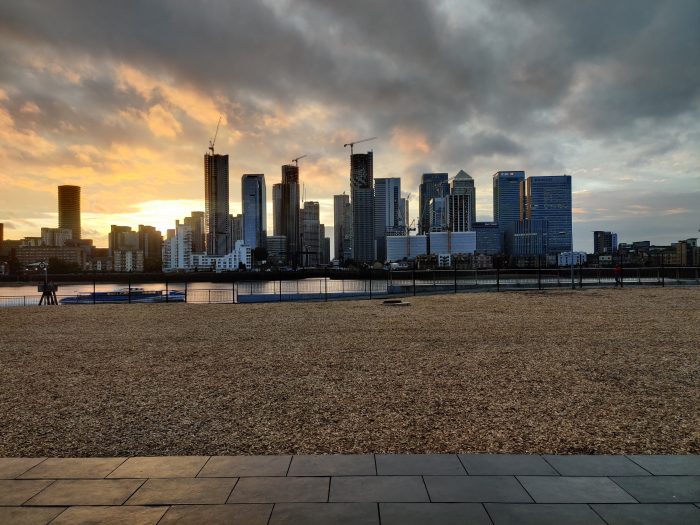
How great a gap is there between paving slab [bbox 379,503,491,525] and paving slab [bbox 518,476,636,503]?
644 mm

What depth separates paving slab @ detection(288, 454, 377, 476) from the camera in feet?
14.7

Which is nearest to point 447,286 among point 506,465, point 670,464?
point 670,464

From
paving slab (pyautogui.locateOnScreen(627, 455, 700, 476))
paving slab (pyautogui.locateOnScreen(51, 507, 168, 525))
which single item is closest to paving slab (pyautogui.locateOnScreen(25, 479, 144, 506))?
paving slab (pyautogui.locateOnScreen(51, 507, 168, 525))

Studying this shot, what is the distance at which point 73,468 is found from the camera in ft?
15.4

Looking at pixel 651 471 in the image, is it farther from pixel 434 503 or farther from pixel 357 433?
pixel 357 433

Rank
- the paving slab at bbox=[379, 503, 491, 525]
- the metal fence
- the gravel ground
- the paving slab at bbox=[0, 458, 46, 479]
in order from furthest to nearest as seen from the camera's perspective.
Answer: the metal fence < the gravel ground < the paving slab at bbox=[0, 458, 46, 479] < the paving slab at bbox=[379, 503, 491, 525]

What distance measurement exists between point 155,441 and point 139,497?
1.66 m

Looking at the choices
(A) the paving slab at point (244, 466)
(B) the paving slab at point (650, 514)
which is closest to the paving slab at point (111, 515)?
(A) the paving slab at point (244, 466)

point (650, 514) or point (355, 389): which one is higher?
point (650, 514)

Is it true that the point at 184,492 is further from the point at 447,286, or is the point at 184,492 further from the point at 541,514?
the point at 447,286

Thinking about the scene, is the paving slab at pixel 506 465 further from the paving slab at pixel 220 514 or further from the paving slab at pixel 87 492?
the paving slab at pixel 87 492

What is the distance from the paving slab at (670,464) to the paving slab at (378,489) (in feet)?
7.93

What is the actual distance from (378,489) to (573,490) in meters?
Answer: 1.79

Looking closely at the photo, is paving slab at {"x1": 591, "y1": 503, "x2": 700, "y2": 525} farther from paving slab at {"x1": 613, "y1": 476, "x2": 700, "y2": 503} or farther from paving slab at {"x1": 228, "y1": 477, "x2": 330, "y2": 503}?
paving slab at {"x1": 228, "y1": 477, "x2": 330, "y2": 503}
